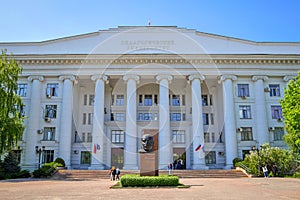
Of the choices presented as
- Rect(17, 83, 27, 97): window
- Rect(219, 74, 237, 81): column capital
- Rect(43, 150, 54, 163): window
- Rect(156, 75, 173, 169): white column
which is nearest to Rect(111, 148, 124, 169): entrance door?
Rect(156, 75, 173, 169): white column

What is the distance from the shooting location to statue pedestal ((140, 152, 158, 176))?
17.9 metres

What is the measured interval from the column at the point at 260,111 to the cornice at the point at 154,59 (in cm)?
287

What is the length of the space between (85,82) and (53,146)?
1038cm

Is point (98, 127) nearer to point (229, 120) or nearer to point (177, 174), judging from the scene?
point (177, 174)

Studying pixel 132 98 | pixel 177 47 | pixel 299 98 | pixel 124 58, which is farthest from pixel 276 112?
pixel 124 58

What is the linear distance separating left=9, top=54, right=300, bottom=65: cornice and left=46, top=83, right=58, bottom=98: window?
3.09 metres

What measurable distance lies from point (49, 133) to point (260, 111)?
28.8 m

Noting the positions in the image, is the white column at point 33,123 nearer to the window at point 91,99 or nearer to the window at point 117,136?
the window at point 91,99

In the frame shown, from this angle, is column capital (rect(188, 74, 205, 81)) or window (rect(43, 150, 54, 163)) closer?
window (rect(43, 150, 54, 163))

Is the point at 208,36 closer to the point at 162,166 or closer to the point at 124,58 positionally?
the point at 124,58

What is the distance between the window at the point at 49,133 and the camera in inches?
1468

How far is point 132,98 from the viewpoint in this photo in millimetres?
36969

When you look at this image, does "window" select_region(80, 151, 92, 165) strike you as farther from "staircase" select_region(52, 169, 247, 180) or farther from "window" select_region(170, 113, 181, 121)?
"window" select_region(170, 113, 181, 121)

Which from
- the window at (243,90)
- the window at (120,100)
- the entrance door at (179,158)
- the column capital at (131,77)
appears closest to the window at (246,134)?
the window at (243,90)
